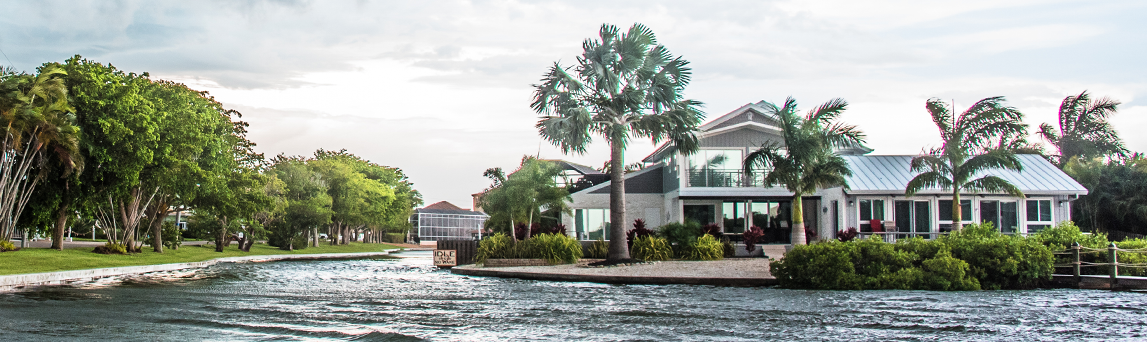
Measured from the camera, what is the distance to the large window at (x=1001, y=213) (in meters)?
30.1

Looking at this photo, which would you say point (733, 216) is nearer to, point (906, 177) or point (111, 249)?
point (906, 177)

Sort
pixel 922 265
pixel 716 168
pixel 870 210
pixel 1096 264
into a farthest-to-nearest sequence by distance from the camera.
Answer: pixel 716 168 → pixel 870 210 → pixel 922 265 → pixel 1096 264

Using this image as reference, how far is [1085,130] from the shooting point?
2159 inches

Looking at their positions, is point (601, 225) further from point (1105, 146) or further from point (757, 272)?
point (1105, 146)

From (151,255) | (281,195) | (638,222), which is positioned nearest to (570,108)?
(638,222)

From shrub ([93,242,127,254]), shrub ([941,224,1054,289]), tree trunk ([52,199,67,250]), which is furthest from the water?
tree trunk ([52,199,67,250])

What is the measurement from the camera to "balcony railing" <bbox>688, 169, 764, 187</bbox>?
31.6 meters

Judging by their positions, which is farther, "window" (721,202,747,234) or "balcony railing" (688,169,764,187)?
"window" (721,202,747,234)

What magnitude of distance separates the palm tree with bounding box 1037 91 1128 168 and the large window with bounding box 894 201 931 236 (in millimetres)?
28467

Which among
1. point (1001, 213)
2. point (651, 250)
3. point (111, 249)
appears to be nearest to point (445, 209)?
point (111, 249)

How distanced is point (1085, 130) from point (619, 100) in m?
43.5

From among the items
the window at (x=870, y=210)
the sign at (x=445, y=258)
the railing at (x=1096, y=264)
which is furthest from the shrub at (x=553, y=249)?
the railing at (x=1096, y=264)

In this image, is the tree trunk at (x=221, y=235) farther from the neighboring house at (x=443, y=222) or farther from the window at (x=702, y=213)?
the neighboring house at (x=443, y=222)

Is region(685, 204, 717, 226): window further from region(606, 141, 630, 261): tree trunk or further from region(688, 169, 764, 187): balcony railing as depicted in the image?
region(606, 141, 630, 261): tree trunk
